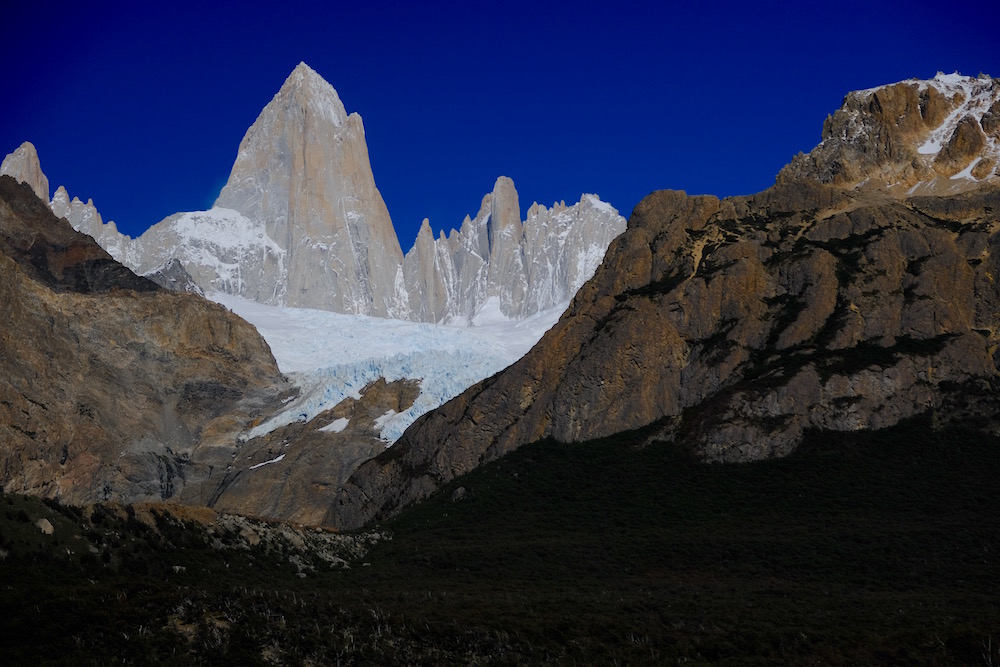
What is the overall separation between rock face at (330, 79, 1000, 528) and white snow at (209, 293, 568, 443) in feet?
161

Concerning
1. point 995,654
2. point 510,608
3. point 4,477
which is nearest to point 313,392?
point 4,477

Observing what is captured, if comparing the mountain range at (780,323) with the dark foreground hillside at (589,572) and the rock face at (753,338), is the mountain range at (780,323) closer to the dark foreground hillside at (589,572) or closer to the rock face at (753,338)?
the rock face at (753,338)

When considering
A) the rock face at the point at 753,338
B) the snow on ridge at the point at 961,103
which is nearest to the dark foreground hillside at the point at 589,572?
the rock face at the point at 753,338

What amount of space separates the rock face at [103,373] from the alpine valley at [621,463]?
542mm

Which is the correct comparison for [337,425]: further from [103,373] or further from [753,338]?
[753,338]

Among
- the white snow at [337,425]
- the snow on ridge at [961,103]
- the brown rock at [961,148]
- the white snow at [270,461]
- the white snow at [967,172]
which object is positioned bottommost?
the white snow at [270,461]

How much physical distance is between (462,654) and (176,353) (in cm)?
13364

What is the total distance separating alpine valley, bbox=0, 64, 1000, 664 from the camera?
36438mm

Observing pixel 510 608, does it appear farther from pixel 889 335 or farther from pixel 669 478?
pixel 889 335

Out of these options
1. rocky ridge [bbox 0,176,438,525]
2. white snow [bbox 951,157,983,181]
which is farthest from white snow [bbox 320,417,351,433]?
white snow [bbox 951,157,983,181]

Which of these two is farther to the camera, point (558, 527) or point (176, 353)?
point (176, 353)

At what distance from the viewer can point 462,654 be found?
112ft

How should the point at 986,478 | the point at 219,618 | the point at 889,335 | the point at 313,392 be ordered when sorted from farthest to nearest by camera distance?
the point at 313,392 → the point at 889,335 → the point at 986,478 → the point at 219,618

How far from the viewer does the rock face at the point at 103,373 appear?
12975 centimetres
